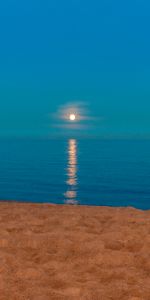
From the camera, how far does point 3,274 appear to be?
5223 mm

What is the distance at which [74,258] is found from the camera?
605cm

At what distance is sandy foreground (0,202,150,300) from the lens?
4.84 metres

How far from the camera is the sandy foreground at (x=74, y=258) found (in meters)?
4.84

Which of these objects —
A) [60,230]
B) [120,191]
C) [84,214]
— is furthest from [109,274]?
[120,191]

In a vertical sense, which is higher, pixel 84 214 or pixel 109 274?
pixel 84 214

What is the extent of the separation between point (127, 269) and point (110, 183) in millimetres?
26086

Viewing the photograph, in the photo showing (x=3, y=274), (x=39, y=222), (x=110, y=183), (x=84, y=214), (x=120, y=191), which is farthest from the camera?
(x=110, y=183)

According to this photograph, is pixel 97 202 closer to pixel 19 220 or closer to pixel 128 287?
pixel 19 220

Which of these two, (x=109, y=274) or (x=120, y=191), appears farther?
(x=120, y=191)

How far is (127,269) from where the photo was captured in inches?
223

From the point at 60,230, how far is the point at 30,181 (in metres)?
25.6

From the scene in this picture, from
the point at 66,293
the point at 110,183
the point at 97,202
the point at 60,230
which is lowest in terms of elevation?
the point at 66,293

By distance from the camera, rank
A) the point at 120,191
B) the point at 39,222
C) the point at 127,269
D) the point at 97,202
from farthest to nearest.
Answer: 1. the point at 120,191
2. the point at 97,202
3. the point at 39,222
4. the point at 127,269

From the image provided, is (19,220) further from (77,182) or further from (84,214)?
(77,182)
